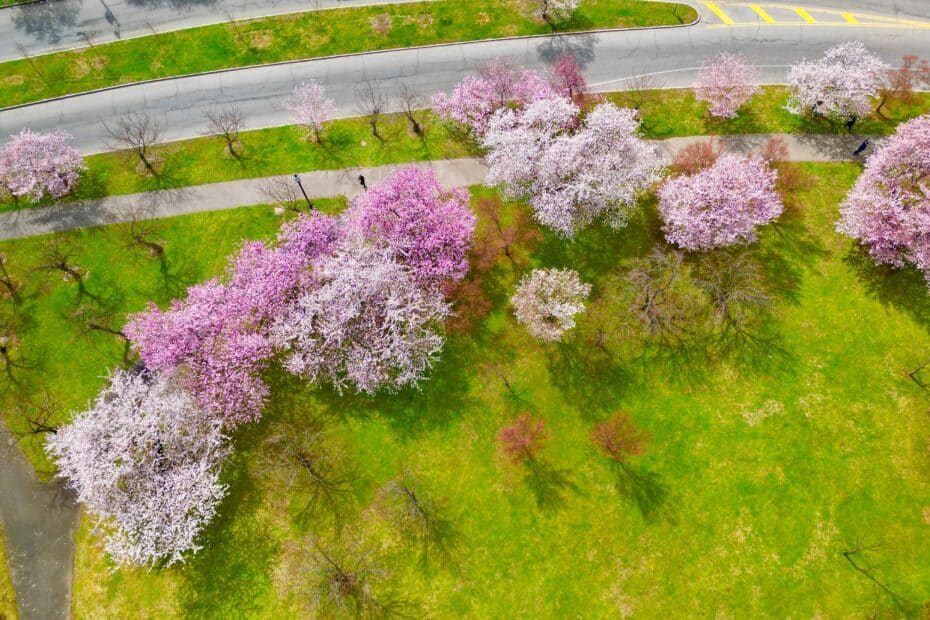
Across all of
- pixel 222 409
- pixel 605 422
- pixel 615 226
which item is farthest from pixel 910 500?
pixel 222 409

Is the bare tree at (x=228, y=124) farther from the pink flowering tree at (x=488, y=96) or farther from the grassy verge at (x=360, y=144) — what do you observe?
the pink flowering tree at (x=488, y=96)

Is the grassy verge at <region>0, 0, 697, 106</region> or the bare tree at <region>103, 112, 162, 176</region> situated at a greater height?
the grassy verge at <region>0, 0, 697, 106</region>

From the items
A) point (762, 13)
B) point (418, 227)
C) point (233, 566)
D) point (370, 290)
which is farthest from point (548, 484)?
point (762, 13)

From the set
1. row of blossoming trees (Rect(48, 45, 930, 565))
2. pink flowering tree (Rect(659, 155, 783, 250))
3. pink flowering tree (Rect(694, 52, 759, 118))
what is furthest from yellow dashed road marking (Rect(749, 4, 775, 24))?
pink flowering tree (Rect(659, 155, 783, 250))

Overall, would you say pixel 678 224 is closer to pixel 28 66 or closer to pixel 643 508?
pixel 643 508

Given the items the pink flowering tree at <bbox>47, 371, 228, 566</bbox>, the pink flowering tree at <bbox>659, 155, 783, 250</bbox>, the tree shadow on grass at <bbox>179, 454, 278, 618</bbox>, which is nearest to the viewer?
the pink flowering tree at <bbox>47, 371, 228, 566</bbox>

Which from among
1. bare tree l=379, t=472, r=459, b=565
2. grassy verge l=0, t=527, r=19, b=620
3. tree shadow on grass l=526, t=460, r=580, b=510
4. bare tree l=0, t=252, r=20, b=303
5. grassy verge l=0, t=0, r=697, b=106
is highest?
grassy verge l=0, t=0, r=697, b=106

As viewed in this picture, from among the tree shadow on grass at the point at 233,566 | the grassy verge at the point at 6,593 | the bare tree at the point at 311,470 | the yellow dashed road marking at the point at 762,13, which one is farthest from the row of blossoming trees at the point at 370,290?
the yellow dashed road marking at the point at 762,13

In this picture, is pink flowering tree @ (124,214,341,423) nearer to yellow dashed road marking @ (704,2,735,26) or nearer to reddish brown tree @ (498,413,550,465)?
reddish brown tree @ (498,413,550,465)
